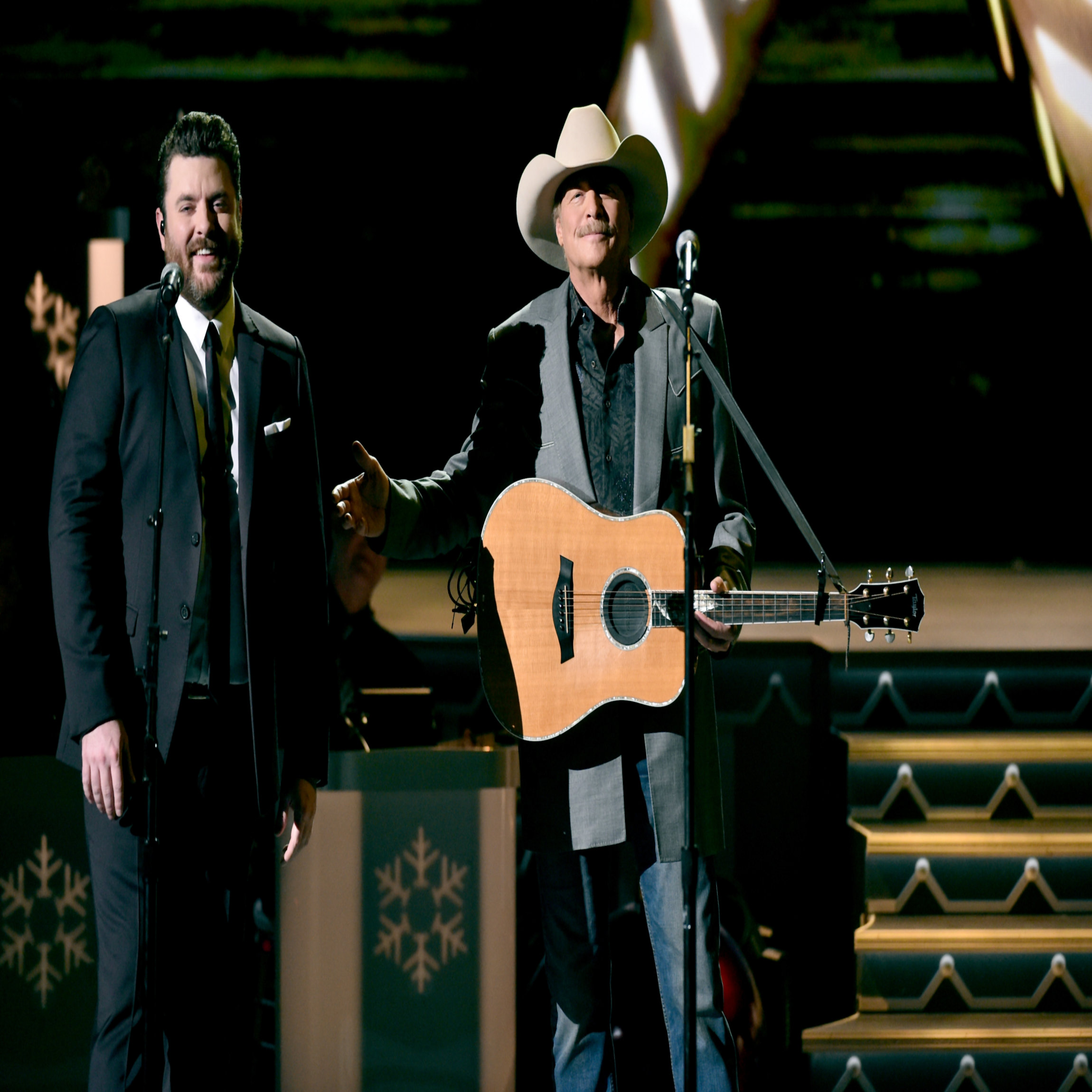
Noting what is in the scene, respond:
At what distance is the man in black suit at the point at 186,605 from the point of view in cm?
212

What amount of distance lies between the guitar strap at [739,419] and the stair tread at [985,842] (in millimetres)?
1615

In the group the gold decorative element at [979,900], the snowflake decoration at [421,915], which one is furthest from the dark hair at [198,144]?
the gold decorative element at [979,900]

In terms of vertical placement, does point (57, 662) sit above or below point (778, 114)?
below

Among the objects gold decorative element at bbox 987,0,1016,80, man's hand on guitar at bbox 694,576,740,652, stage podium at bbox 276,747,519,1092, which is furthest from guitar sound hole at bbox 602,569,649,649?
gold decorative element at bbox 987,0,1016,80

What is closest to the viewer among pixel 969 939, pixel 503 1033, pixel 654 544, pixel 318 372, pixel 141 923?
pixel 141 923

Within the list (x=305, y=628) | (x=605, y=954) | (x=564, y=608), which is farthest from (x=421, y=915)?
(x=305, y=628)

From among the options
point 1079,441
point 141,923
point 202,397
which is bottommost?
point 141,923

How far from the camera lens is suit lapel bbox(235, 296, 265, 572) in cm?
219

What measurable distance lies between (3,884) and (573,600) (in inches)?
75.0

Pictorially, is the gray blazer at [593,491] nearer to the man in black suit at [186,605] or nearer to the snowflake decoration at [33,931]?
the man in black suit at [186,605]

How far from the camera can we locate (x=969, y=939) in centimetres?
371

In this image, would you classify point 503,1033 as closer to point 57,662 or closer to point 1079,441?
point 57,662

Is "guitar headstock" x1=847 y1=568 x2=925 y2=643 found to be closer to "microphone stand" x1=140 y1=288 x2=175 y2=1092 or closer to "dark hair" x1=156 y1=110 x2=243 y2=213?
"microphone stand" x1=140 y1=288 x2=175 y2=1092

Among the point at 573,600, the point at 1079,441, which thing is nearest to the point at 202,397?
the point at 573,600
